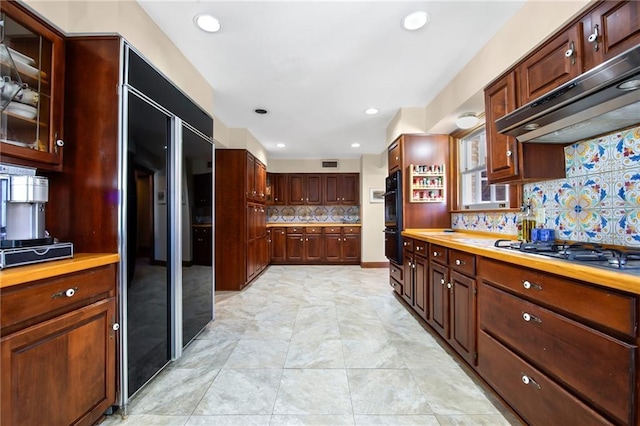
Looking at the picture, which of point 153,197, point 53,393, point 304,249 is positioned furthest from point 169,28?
point 304,249

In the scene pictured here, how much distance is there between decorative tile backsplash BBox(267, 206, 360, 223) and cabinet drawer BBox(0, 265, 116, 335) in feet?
17.0

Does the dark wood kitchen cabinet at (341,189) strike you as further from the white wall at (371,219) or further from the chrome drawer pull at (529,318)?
the chrome drawer pull at (529,318)

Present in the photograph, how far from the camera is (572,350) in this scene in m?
1.08

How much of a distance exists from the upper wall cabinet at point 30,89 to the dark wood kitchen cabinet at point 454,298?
264cm

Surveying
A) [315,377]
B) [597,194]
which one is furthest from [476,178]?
[315,377]

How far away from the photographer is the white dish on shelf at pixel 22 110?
1320 mm

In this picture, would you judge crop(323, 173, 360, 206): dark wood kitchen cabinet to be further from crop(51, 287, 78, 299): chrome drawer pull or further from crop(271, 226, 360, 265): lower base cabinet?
crop(51, 287, 78, 299): chrome drawer pull

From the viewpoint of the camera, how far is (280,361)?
2059 mm

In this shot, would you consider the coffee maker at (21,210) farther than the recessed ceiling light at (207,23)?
No

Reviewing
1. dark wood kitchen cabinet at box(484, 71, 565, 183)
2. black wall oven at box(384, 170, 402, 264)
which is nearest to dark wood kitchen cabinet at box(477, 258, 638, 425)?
dark wood kitchen cabinet at box(484, 71, 565, 183)

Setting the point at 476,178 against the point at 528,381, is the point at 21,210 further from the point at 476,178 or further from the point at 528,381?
the point at 476,178

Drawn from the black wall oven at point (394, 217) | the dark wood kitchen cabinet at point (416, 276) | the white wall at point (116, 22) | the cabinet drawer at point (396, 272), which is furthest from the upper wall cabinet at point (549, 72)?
the white wall at point (116, 22)

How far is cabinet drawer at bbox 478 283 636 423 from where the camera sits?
2.97 ft

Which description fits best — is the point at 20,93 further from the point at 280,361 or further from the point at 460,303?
the point at 460,303
